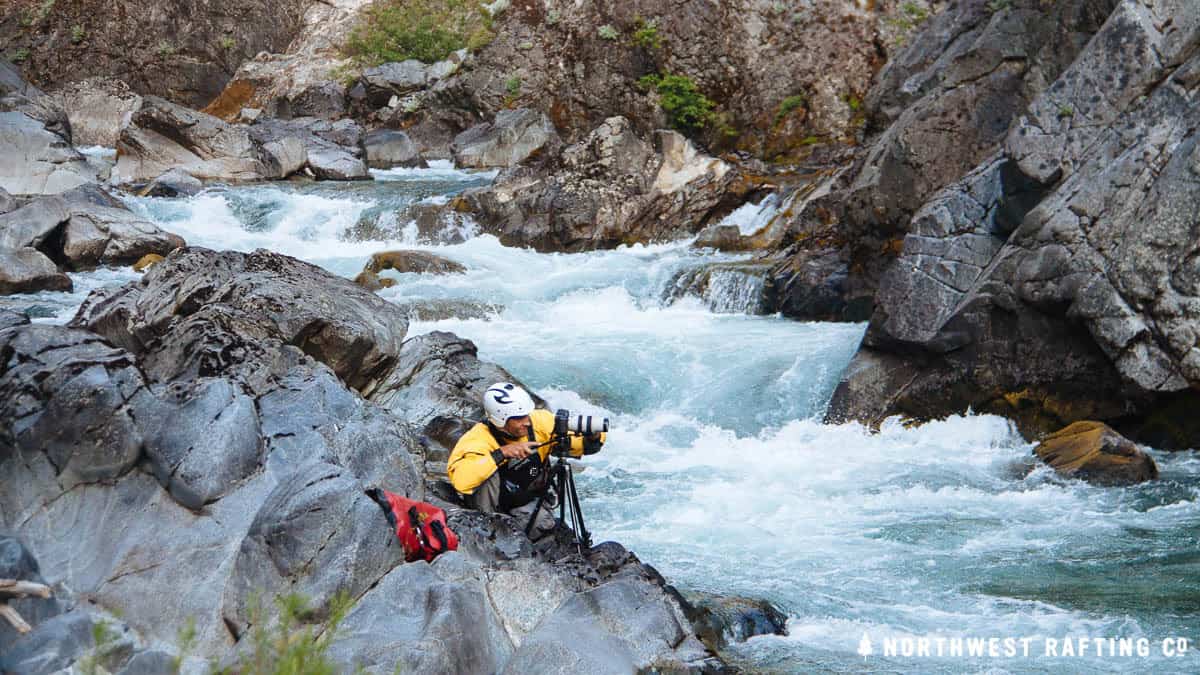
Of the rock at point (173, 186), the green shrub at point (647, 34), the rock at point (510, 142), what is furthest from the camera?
the rock at point (510, 142)

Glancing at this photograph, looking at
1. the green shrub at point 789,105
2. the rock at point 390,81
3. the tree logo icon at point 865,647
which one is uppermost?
the green shrub at point 789,105

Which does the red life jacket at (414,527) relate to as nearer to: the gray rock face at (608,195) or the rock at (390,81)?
the gray rock face at (608,195)

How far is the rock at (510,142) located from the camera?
78.5ft

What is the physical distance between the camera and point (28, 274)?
14.3 meters

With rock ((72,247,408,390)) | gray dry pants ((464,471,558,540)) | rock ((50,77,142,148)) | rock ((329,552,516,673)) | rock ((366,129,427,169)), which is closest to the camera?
rock ((329,552,516,673))

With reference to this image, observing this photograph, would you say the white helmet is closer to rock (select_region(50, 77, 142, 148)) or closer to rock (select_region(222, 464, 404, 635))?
rock (select_region(222, 464, 404, 635))

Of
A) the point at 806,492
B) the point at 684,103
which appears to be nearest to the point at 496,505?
the point at 806,492

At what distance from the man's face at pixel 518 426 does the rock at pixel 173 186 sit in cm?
1589

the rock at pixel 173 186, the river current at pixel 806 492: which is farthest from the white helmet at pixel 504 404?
the rock at pixel 173 186

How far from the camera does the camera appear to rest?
19.8ft

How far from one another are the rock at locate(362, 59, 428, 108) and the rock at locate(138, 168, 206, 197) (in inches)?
299

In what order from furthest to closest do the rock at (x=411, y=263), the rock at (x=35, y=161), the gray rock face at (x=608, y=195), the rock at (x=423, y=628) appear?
1. the rock at (x=35, y=161)
2. the gray rock face at (x=608, y=195)
3. the rock at (x=411, y=263)
4. the rock at (x=423, y=628)

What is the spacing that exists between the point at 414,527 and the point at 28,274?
11.1 meters

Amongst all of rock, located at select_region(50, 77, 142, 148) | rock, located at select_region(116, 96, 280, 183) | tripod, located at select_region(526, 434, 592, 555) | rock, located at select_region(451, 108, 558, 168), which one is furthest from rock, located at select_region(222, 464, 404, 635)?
rock, located at select_region(50, 77, 142, 148)
